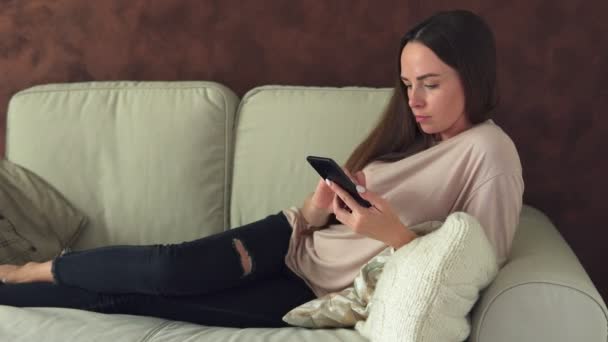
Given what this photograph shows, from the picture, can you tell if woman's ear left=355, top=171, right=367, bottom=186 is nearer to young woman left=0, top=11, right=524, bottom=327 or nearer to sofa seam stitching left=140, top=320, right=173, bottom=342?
young woman left=0, top=11, right=524, bottom=327

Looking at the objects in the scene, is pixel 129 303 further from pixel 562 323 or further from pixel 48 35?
pixel 48 35

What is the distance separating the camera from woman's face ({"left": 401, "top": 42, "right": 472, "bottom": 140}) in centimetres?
127

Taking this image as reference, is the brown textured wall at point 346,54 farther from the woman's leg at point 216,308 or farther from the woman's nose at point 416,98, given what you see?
the woman's leg at point 216,308

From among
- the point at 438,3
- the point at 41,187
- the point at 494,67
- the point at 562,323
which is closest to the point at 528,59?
the point at 438,3

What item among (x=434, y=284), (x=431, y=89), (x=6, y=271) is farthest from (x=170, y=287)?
(x=431, y=89)

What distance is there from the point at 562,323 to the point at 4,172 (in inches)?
60.9

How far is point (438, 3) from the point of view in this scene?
5.84ft

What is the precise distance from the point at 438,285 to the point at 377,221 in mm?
201

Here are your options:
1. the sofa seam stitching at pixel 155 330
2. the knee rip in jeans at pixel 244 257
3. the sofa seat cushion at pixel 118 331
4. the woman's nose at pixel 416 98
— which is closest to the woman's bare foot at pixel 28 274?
the sofa seat cushion at pixel 118 331

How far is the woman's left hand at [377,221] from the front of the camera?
1.21 metres

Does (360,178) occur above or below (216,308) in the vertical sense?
above

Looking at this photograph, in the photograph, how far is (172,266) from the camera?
53.4 inches

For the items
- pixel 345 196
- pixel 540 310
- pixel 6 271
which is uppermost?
pixel 345 196

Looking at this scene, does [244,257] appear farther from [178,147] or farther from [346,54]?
[346,54]
